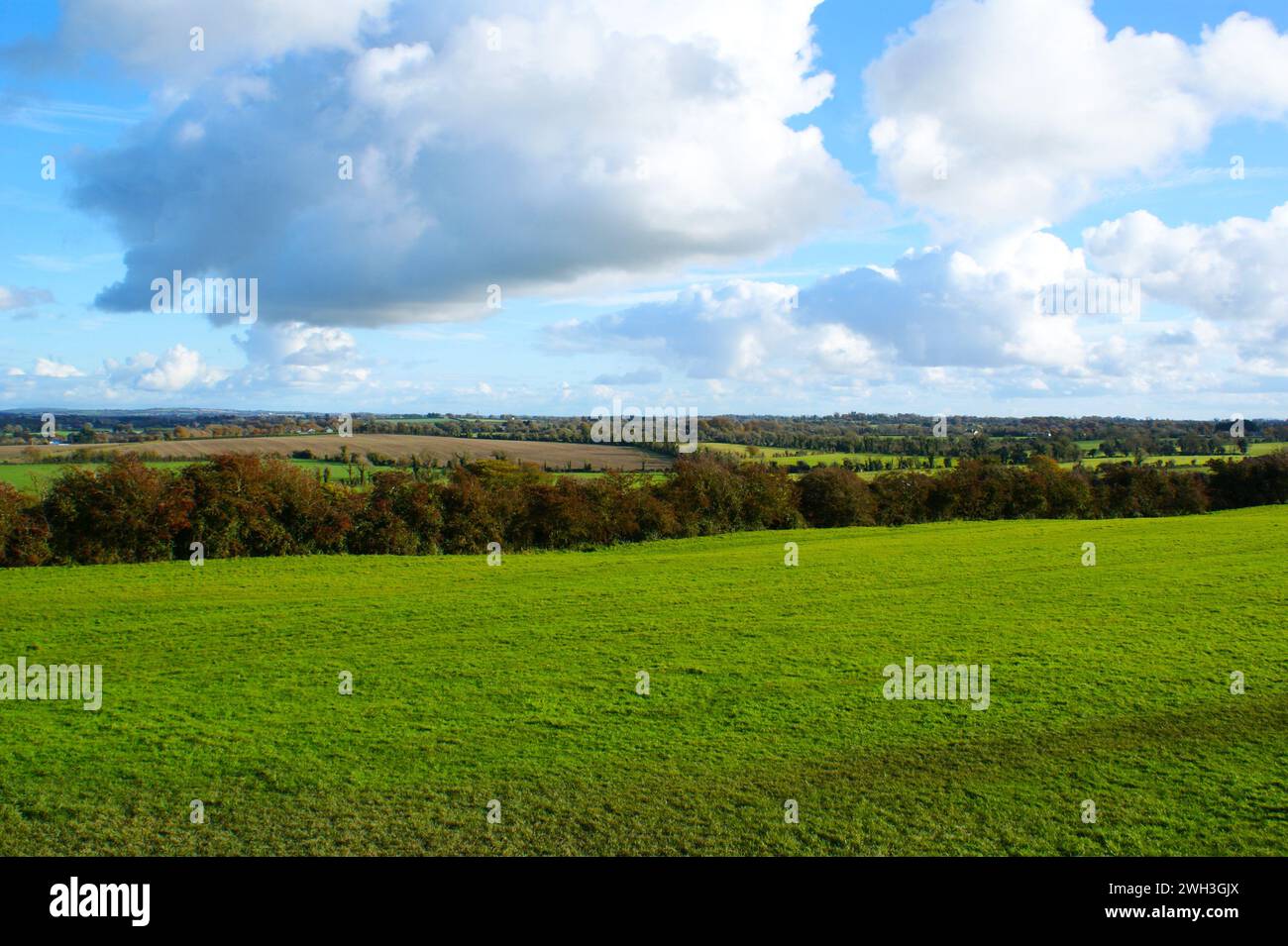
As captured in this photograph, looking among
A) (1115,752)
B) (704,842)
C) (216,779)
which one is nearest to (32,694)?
(216,779)

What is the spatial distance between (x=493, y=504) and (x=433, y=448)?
40.6 m

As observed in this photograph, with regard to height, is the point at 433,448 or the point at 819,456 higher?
the point at 433,448

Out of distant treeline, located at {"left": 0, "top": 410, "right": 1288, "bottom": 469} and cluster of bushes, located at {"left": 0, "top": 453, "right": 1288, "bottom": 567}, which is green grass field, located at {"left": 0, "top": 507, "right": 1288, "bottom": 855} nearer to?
cluster of bushes, located at {"left": 0, "top": 453, "right": 1288, "bottom": 567}

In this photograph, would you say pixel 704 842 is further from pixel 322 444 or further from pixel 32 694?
pixel 322 444

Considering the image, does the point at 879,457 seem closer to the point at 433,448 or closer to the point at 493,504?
the point at 433,448

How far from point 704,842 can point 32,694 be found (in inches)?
575

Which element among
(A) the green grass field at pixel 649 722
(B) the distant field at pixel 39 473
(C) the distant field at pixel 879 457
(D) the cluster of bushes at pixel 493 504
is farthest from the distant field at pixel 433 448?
(A) the green grass field at pixel 649 722

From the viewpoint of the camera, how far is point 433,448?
8444 cm

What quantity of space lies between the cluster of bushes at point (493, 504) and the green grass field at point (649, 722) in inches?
335

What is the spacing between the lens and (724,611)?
83.1ft

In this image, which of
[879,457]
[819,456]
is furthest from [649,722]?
[879,457]

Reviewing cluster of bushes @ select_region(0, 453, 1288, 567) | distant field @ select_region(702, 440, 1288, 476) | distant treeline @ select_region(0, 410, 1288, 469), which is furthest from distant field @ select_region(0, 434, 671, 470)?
distant field @ select_region(702, 440, 1288, 476)

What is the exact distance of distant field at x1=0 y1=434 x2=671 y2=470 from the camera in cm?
6419
